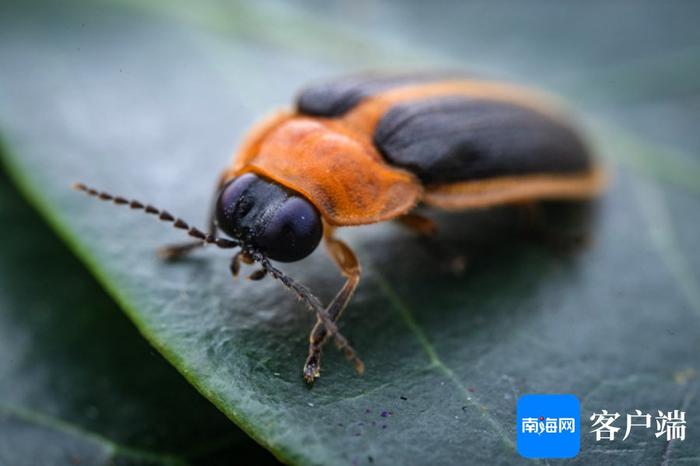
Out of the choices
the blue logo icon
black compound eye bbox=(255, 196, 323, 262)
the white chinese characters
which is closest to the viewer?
the blue logo icon

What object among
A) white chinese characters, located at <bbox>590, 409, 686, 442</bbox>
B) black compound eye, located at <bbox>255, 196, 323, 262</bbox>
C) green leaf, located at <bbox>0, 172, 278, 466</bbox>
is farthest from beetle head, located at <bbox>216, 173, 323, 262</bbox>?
white chinese characters, located at <bbox>590, 409, 686, 442</bbox>

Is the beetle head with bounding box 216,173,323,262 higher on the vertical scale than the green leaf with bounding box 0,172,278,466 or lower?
higher

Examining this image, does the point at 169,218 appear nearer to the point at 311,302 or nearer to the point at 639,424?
A: the point at 311,302

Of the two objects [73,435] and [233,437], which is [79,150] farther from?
[233,437]

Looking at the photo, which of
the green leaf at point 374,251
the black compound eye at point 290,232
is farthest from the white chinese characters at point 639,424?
the black compound eye at point 290,232

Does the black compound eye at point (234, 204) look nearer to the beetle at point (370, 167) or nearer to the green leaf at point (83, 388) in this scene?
the beetle at point (370, 167)

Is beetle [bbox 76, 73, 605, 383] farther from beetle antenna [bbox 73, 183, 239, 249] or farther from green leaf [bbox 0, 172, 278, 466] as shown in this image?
green leaf [bbox 0, 172, 278, 466]

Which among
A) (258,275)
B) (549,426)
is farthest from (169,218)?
(549,426)
